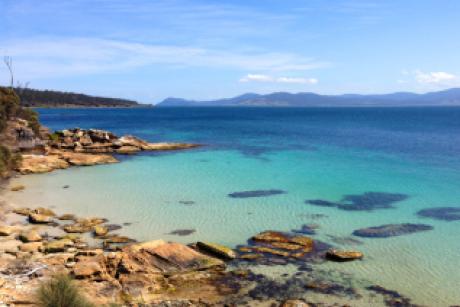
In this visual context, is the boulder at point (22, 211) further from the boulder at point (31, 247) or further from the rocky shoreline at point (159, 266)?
the boulder at point (31, 247)

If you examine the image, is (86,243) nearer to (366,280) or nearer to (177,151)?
(366,280)

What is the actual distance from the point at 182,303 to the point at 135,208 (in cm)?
1078

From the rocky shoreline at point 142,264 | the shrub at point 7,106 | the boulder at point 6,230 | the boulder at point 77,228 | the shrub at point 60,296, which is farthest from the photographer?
the shrub at point 7,106

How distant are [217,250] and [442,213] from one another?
12474 mm

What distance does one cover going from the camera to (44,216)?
61.5ft

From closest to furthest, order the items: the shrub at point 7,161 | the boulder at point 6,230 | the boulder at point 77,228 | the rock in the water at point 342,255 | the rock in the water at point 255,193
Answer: the rock in the water at point 342,255 < the boulder at point 6,230 < the boulder at point 77,228 < the rock in the water at point 255,193 < the shrub at point 7,161

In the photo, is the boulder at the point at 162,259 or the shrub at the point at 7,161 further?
the shrub at the point at 7,161

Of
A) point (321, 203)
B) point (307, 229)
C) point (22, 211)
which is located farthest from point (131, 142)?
point (307, 229)

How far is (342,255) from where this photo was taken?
1438 centimetres

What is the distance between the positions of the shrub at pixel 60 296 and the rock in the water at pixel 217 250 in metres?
6.04

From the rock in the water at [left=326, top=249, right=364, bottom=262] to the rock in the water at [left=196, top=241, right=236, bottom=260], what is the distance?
3536 mm

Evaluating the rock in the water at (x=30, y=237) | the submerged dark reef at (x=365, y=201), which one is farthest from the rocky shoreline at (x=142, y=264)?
the submerged dark reef at (x=365, y=201)

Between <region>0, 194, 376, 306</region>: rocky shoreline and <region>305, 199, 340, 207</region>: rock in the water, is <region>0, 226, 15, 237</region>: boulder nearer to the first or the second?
<region>0, 194, 376, 306</region>: rocky shoreline

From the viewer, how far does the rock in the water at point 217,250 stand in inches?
562
